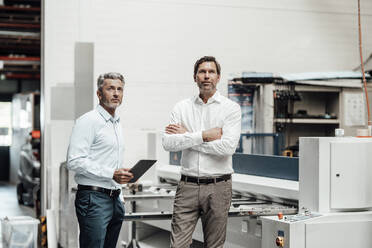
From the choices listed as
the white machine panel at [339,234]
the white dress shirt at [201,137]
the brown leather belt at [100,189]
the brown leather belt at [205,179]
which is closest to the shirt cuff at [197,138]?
the white dress shirt at [201,137]

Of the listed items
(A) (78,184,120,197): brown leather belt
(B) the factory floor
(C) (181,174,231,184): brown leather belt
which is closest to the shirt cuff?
(C) (181,174,231,184): brown leather belt

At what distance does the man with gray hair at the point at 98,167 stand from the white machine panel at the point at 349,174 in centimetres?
121

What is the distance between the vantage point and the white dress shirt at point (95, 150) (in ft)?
8.89

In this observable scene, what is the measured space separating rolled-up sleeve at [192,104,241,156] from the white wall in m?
2.71

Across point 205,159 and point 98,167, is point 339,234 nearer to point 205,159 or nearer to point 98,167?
point 205,159

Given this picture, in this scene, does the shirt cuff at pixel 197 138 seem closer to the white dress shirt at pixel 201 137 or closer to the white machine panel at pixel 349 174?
the white dress shirt at pixel 201 137

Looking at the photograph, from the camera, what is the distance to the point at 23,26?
366 inches

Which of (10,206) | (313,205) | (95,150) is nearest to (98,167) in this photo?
(95,150)

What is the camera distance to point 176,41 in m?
5.85

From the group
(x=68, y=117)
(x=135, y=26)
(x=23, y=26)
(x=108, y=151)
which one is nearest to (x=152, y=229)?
(x=68, y=117)

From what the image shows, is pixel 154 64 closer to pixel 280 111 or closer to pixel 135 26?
pixel 135 26

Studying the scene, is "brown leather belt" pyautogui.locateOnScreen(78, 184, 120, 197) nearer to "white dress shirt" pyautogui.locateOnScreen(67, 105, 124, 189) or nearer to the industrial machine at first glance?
"white dress shirt" pyautogui.locateOnScreen(67, 105, 124, 189)

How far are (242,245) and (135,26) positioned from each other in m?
2.93

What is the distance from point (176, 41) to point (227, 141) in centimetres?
307
